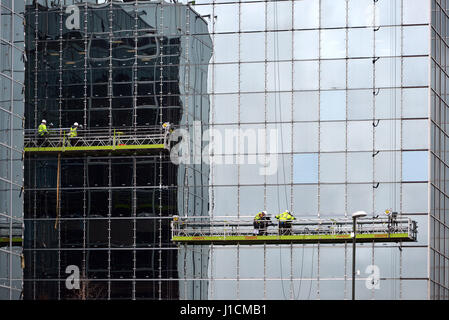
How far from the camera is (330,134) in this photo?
60688 millimetres

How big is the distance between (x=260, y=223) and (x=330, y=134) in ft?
20.9

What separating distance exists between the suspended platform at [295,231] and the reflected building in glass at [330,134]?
442 mm

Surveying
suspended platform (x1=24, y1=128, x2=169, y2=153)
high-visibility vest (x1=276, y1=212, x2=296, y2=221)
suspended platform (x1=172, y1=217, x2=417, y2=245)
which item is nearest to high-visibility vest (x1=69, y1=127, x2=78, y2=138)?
suspended platform (x1=24, y1=128, x2=169, y2=153)

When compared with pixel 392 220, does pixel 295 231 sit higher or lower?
lower

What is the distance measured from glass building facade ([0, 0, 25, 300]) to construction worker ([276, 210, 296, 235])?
14387mm

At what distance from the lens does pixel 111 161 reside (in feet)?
204

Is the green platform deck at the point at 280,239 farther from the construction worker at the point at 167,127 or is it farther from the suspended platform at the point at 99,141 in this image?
the construction worker at the point at 167,127


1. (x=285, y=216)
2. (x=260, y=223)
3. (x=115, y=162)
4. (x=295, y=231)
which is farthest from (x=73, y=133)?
(x=295, y=231)

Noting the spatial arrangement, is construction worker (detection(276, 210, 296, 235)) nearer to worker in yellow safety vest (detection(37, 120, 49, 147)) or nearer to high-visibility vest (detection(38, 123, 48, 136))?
worker in yellow safety vest (detection(37, 120, 49, 147))

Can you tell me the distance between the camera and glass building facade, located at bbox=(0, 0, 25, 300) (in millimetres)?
55312

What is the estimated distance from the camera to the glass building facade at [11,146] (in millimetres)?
55312

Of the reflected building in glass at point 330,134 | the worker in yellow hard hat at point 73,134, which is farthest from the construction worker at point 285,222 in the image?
the worker in yellow hard hat at point 73,134

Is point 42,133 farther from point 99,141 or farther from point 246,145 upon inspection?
point 246,145

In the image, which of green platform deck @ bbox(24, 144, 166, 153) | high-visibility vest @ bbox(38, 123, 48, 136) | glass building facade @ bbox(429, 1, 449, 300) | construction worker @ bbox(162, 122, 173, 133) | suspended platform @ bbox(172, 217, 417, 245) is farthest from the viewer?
high-visibility vest @ bbox(38, 123, 48, 136)
